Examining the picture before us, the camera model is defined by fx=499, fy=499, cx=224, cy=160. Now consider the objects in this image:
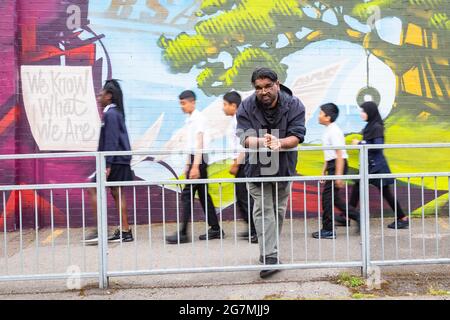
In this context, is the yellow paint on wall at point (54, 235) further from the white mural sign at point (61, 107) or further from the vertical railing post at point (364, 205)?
the vertical railing post at point (364, 205)

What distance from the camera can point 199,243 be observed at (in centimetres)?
593

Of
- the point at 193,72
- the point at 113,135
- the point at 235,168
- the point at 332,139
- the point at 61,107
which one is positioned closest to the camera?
the point at 235,168

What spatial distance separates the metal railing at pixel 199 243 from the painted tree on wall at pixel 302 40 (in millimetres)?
1486

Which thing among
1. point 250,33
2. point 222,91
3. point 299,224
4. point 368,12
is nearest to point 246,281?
point 299,224

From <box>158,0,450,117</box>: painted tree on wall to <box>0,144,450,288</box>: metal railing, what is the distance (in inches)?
Answer: 58.5

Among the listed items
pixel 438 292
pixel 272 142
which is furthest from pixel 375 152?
pixel 272 142

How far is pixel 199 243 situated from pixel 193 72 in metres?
2.47

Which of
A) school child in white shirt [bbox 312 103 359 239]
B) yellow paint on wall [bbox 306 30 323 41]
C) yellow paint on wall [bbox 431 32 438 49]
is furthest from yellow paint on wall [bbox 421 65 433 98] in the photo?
school child in white shirt [bbox 312 103 359 239]

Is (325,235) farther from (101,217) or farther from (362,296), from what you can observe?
(101,217)

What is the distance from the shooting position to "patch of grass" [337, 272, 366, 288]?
459 cm

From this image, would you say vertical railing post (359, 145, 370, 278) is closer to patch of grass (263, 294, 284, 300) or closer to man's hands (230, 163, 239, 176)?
patch of grass (263, 294, 284, 300)

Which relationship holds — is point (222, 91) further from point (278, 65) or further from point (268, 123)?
point (268, 123)

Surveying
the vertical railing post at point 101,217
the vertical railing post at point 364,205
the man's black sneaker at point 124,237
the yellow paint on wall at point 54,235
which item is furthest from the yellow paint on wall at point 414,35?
the yellow paint on wall at point 54,235

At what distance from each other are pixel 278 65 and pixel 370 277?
3441 mm
